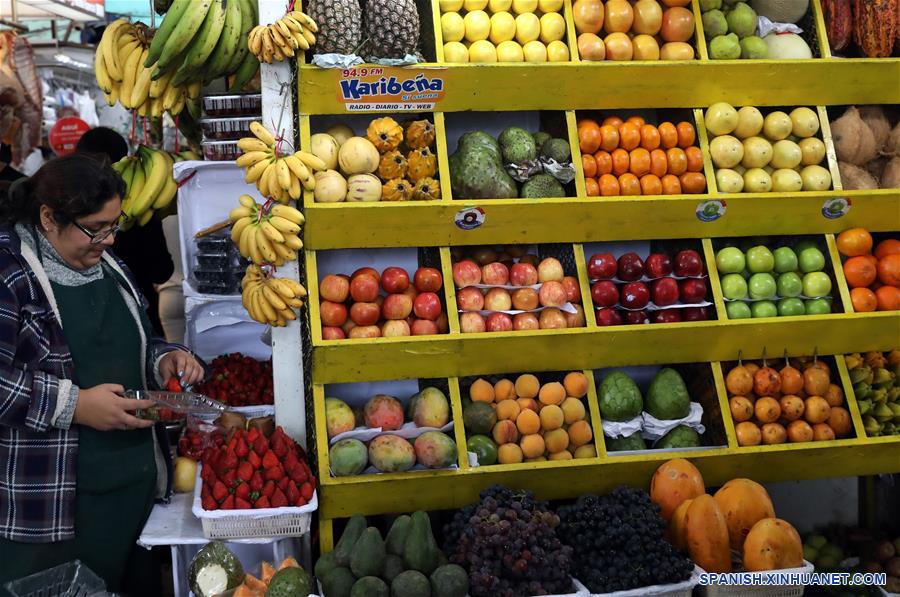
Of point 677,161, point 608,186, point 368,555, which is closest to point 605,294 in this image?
point 608,186

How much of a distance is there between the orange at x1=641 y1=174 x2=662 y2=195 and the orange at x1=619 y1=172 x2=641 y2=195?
31 mm

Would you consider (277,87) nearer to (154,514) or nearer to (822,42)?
(154,514)

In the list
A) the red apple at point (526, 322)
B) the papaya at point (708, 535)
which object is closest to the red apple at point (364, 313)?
the red apple at point (526, 322)

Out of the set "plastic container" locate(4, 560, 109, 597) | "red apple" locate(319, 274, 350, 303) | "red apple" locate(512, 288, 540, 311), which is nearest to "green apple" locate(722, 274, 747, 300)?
"red apple" locate(512, 288, 540, 311)

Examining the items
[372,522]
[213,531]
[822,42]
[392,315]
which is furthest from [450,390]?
[822,42]

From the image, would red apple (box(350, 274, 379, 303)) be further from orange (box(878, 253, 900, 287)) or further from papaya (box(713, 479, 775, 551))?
orange (box(878, 253, 900, 287))

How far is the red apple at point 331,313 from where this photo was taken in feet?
10.9

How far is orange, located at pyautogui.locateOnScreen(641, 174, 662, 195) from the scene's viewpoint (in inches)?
141

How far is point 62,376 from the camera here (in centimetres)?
268

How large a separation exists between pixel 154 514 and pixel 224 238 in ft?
4.97

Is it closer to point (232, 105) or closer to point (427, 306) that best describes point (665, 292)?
point (427, 306)

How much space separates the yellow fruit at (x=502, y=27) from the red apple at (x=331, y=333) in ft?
4.69

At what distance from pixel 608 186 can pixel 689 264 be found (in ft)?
1.72

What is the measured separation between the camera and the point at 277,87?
3.29m
